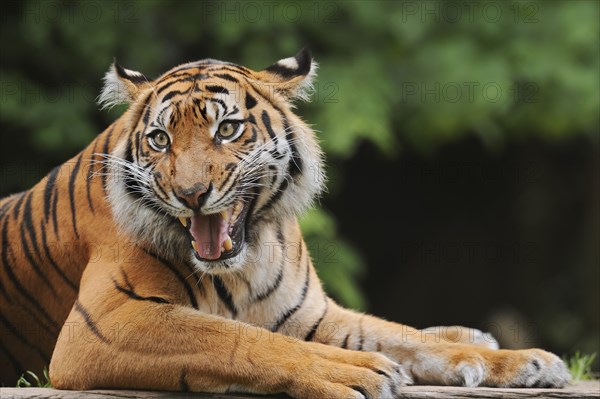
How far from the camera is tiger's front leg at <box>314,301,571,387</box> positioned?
3.75 metres

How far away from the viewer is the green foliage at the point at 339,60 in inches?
290

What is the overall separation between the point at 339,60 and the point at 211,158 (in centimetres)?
453

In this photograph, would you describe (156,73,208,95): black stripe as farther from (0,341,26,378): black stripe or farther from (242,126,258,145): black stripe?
(0,341,26,378): black stripe

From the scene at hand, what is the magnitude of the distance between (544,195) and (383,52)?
468cm

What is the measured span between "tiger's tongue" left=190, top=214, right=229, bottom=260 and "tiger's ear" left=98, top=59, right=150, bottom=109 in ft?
2.41

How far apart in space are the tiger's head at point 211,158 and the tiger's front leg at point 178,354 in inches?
8.9

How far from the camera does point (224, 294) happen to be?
12.7 feet

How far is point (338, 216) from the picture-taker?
10734 mm

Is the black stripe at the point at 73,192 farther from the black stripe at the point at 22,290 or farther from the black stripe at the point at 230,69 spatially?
the black stripe at the point at 230,69

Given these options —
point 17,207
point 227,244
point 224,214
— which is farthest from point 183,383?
point 17,207

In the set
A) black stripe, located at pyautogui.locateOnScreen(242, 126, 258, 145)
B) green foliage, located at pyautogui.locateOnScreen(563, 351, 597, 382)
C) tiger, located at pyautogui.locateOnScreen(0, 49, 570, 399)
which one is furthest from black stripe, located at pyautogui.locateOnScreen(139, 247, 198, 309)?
green foliage, located at pyautogui.locateOnScreen(563, 351, 597, 382)

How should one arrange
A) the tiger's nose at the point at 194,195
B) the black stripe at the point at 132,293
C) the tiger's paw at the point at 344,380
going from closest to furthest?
the tiger's paw at the point at 344,380, the tiger's nose at the point at 194,195, the black stripe at the point at 132,293

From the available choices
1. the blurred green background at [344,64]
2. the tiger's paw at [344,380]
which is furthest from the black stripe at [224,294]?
the blurred green background at [344,64]

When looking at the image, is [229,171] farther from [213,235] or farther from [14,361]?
[14,361]
